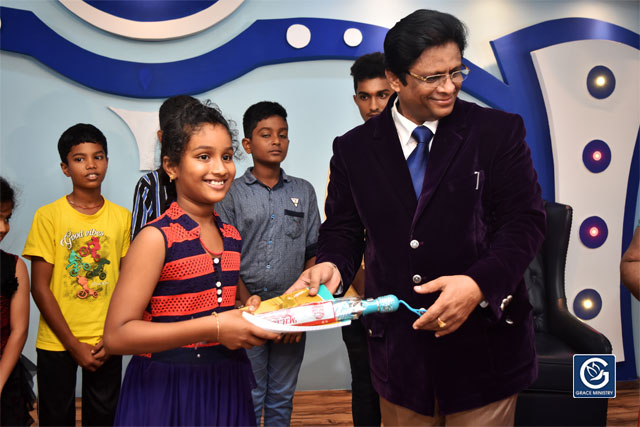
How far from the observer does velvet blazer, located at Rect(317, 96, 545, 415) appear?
4.40 ft

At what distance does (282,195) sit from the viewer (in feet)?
8.00

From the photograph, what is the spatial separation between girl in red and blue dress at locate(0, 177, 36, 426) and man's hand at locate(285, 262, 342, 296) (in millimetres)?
1229

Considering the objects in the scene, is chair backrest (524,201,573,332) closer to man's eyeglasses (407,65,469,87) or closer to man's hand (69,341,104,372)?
man's eyeglasses (407,65,469,87)

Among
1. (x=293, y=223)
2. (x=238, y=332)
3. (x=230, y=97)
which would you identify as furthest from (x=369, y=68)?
(x=238, y=332)

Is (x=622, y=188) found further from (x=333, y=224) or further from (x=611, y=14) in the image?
(x=333, y=224)

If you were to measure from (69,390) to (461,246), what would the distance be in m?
1.88

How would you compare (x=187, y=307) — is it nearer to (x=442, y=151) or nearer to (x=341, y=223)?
(x=341, y=223)

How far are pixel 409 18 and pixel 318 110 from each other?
6.89 ft

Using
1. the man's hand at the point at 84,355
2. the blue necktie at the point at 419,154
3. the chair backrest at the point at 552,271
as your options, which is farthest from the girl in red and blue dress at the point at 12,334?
the chair backrest at the point at 552,271

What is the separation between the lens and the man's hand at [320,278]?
4.47ft

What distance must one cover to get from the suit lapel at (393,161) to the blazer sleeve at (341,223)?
116 millimetres

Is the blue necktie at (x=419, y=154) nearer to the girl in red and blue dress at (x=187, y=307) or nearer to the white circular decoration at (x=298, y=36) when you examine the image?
the girl in red and blue dress at (x=187, y=307)

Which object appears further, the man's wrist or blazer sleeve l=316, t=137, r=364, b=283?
blazer sleeve l=316, t=137, r=364, b=283

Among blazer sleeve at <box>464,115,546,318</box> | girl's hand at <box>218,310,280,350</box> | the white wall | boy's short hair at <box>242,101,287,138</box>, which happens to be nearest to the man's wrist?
girl's hand at <box>218,310,280,350</box>
